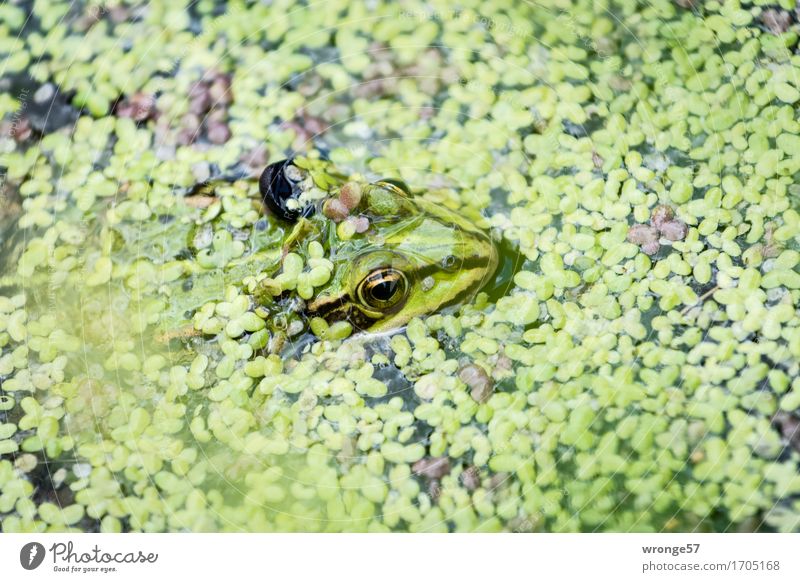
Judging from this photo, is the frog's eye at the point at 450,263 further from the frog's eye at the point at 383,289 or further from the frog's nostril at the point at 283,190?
the frog's nostril at the point at 283,190

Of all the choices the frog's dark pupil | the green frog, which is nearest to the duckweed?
the green frog

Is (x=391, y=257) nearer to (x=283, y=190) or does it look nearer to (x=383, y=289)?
(x=383, y=289)

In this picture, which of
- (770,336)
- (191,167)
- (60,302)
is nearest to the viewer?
(770,336)

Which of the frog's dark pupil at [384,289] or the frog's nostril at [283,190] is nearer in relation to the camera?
the frog's dark pupil at [384,289]

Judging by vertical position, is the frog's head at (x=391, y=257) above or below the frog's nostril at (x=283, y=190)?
below

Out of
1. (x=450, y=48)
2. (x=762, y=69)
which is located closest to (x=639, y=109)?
(x=762, y=69)

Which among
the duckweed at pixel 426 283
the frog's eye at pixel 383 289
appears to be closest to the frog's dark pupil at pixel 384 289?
the frog's eye at pixel 383 289
